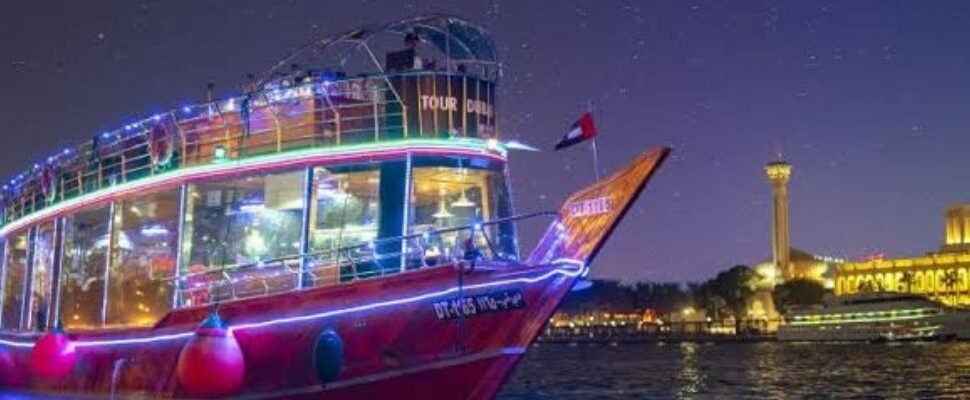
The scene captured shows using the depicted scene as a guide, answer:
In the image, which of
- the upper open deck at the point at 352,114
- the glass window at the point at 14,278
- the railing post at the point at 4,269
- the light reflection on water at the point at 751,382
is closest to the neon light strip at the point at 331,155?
the upper open deck at the point at 352,114

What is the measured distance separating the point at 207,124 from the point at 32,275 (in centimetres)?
708

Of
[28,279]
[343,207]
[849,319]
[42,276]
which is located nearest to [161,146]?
[343,207]

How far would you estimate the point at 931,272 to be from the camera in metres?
168

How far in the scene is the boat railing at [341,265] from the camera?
1650 cm

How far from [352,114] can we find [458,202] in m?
2.01

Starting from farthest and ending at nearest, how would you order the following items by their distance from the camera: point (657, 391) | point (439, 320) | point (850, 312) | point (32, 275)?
1. point (850, 312)
2. point (657, 391)
3. point (32, 275)
4. point (439, 320)

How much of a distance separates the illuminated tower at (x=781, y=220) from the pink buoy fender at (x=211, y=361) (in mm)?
167334

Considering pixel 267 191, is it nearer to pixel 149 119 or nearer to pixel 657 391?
pixel 149 119

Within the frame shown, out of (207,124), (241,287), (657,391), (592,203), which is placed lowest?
(657,391)

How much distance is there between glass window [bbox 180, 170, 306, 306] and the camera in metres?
17.4

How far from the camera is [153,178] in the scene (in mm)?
19000

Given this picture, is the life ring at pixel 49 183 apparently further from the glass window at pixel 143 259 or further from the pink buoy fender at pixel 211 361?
the pink buoy fender at pixel 211 361

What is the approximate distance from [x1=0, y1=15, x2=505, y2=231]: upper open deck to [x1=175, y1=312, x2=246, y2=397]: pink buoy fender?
2.90m

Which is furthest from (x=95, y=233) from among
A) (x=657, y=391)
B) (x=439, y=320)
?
(x=657, y=391)
